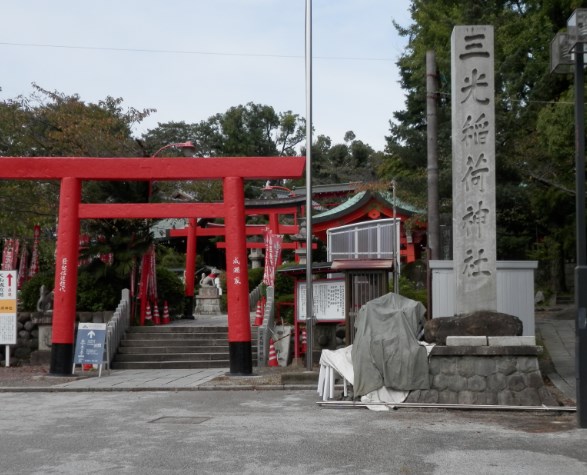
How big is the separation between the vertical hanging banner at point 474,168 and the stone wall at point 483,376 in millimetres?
1269

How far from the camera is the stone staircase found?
19375 millimetres

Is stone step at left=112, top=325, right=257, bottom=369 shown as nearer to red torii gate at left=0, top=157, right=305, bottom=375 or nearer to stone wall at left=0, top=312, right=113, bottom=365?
stone wall at left=0, top=312, right=113, bottom=365

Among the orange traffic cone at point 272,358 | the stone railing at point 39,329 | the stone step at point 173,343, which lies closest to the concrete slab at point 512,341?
the orange traffic cone at point 272,358

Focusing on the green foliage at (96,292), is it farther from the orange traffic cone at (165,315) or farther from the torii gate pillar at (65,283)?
the torii gate pillar at (65,283)

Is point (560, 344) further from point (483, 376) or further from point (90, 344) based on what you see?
point (90, 344)

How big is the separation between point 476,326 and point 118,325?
417 inches

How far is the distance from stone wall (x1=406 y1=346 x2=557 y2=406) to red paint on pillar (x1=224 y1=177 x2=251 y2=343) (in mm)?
5609

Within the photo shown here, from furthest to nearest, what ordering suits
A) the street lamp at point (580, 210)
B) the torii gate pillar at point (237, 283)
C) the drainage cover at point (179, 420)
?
1. the torii gate pillar at point (237, 283)
2. the drainage cover at point (179, 420)
3. the street lamp at point (580, 210)

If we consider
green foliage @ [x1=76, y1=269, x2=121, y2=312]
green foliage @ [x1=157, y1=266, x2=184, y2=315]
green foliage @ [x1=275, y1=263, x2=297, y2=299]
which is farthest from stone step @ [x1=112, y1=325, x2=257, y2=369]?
green foliage @ [x1=157, y1=266, x2=184, y2=315]

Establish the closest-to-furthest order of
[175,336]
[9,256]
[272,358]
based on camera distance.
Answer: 1. [272,358]
2. [175,336]
3. [9,256]

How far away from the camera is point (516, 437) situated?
30.5ft

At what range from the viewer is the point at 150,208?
690 inches

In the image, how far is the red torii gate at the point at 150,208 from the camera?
16922mm

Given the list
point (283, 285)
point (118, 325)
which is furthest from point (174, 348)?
point (283, 285)
